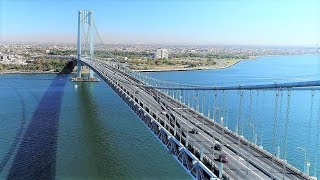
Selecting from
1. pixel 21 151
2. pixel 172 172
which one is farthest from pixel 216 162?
pixel 21 151

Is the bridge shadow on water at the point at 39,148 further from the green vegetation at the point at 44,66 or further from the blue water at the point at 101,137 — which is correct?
the green vegetation at the point at 44,66

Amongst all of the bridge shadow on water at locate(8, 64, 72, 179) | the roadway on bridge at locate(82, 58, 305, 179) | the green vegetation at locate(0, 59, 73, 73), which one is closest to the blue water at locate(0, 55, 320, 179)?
the bridge shadow on water at locate(8, 64, 72, 179)

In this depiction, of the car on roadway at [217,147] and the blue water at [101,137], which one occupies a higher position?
the car on roadway at [217,147]

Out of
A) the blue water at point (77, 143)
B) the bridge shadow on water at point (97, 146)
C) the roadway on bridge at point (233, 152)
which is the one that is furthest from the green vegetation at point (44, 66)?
the roadway on bridge at point (233, 152)

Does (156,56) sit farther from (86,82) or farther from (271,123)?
(271,123)

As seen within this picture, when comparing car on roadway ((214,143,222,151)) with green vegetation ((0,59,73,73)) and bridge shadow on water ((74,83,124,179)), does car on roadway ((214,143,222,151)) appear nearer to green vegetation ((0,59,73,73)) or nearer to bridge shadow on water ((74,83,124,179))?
bridge shadow on water ((74,83,124,179))

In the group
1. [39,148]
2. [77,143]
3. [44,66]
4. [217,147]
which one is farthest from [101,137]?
[44,66]
